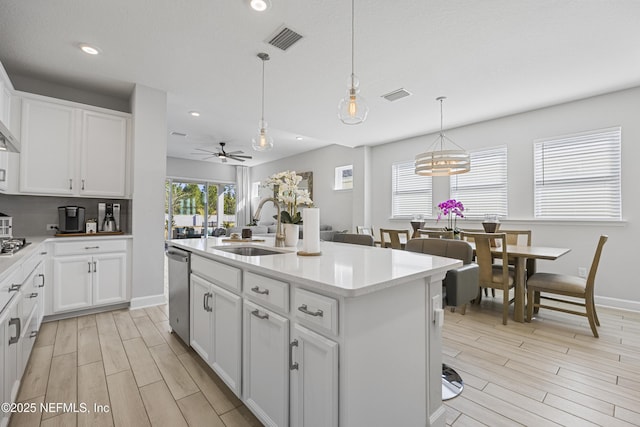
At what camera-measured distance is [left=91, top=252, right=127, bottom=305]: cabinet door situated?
320 centimetres

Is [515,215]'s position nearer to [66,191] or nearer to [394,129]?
[394,129]

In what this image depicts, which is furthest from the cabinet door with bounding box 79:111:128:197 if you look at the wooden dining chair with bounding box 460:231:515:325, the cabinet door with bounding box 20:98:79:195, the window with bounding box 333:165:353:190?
the window with bounding box 333:165:353:190

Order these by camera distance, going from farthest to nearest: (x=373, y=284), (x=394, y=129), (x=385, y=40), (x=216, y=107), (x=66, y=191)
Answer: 1. (x=394, y=129)
2. (x=216, y=107)
3. (x=66, y=191)
4. (x=385, y=40)
5. (x=373, y=284)

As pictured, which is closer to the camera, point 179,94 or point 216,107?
point 179,94

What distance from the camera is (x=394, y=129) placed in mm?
5160

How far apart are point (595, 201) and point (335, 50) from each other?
3817 mm

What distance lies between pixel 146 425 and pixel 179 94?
3604 mm

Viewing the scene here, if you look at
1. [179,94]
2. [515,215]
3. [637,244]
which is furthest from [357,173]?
[637,244]

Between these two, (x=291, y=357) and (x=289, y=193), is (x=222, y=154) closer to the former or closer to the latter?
(x=289, y=193)

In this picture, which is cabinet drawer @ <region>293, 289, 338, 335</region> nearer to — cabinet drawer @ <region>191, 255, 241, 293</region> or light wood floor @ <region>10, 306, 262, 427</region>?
cabinet drawer @ <region>191, 255, 241, 293</region>

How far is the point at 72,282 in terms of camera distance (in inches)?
121

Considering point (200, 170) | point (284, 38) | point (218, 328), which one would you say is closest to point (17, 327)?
point (218, 328)

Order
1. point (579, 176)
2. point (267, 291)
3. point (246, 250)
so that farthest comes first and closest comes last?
point (579, 176) → point (246, 250) → point (267, 291)

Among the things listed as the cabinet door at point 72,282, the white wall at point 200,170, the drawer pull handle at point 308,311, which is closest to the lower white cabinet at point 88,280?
the cabinet door at point 72,282
